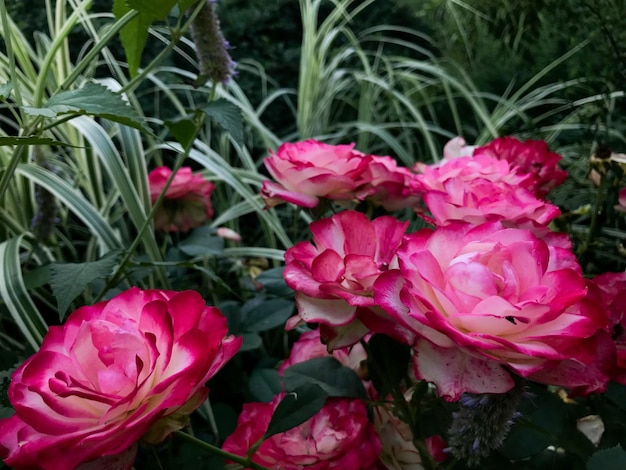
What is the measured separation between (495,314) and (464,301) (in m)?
0.02

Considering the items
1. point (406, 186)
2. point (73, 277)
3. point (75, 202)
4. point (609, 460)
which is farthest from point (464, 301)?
point (75, 202)

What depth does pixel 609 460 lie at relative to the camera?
1.00 feet

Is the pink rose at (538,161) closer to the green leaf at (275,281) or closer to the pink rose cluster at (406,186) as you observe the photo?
the pink rose cluster at (406,186)

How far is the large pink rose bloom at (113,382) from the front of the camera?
26 centimetres

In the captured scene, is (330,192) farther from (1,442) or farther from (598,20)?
(598,20)

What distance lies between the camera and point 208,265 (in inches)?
34.6

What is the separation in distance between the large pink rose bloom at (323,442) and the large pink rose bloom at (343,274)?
88 mm

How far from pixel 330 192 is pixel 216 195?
37.5 inches

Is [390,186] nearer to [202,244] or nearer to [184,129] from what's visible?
[184,129]

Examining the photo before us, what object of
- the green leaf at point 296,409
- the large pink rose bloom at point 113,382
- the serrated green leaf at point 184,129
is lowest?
the green leaf at point 296,409

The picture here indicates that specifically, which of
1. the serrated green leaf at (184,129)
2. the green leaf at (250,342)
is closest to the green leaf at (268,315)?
the green leaf at (250,342)

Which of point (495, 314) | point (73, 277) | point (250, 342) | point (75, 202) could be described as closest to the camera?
point (495, 314)

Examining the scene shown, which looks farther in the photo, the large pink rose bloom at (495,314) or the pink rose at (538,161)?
the pink rose at (538,161)

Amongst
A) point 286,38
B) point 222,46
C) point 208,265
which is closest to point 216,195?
point 208,265
